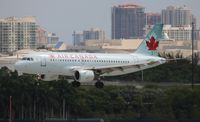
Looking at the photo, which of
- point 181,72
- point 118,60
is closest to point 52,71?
point 118,60

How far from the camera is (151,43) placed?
103m

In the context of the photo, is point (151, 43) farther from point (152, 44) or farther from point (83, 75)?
point (83, 75)

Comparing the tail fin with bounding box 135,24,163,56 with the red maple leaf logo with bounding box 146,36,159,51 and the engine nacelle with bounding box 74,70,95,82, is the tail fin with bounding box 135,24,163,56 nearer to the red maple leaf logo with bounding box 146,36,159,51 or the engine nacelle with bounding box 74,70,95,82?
the red maple leaf logo with bounding box 146,36,159,51

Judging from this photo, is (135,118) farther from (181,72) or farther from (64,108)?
Answer: (181,72)

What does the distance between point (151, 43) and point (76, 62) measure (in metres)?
13.7

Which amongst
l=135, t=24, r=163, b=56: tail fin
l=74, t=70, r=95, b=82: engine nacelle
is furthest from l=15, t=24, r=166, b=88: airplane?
l=135, t=24, r=163, b=56: tail fin

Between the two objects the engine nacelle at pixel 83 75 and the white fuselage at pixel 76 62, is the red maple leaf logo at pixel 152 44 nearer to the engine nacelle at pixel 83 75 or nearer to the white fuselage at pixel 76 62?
the white fuselage at pixel 76 62

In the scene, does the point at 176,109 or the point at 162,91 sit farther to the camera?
the point at 162,91

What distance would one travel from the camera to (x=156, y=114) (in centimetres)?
9725

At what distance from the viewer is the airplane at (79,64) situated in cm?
8900

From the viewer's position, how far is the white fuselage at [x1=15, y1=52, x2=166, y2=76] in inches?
3501

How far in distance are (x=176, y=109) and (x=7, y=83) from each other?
17362 millimetres

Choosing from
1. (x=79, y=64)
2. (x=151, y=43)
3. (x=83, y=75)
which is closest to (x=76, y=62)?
(x=79, y=64)

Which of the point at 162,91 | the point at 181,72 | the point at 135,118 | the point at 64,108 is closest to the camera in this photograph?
the point at 135,118
